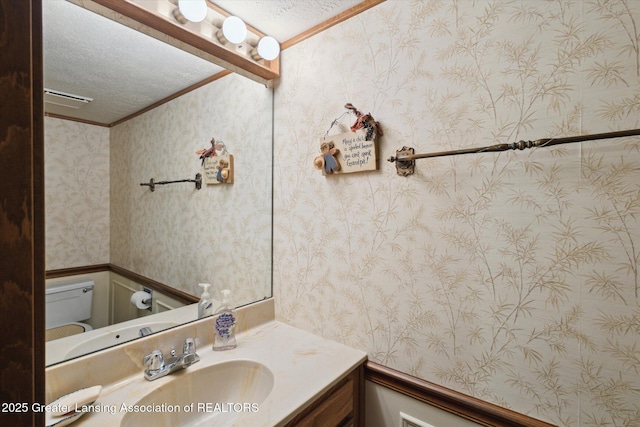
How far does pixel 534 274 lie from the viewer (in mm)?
757

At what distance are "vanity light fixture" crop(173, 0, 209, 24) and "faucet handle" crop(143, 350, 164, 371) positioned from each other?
1141 millimetres

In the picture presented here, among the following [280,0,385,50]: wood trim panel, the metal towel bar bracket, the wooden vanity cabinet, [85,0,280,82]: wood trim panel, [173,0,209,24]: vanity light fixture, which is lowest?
the wooden vanity cabinet

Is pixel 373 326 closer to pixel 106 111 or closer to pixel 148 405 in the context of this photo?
pixel 148 405

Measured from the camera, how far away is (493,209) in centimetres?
81

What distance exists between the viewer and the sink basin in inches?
32.6

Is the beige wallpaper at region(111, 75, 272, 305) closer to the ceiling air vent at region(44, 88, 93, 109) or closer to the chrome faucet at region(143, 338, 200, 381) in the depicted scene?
the ceiling air vent at region(44, 88, 93, 109)

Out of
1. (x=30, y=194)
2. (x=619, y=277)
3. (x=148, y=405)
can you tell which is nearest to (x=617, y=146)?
(x=619, y=277)

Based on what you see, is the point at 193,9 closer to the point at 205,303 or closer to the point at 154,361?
the point at 205,303

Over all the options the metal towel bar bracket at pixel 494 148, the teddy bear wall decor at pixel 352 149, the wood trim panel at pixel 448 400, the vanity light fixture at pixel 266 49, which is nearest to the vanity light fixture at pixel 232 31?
the vanity light fixture at pixel 266 49

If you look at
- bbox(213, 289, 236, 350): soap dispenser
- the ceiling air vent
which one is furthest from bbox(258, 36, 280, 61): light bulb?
bbox(213, 289, 236, 350): soap dispenser

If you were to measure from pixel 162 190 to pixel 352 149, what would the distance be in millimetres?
746

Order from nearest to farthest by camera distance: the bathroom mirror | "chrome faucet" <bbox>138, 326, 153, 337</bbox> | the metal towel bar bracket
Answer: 1. the metal towel bar bracket
2. the bathroom mirror
3. "chrome faucet" <bbox>138, 326, 153, 337</bbox>

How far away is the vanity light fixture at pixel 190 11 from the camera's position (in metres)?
0.95

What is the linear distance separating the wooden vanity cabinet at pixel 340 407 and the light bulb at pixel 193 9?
1.33 meters
